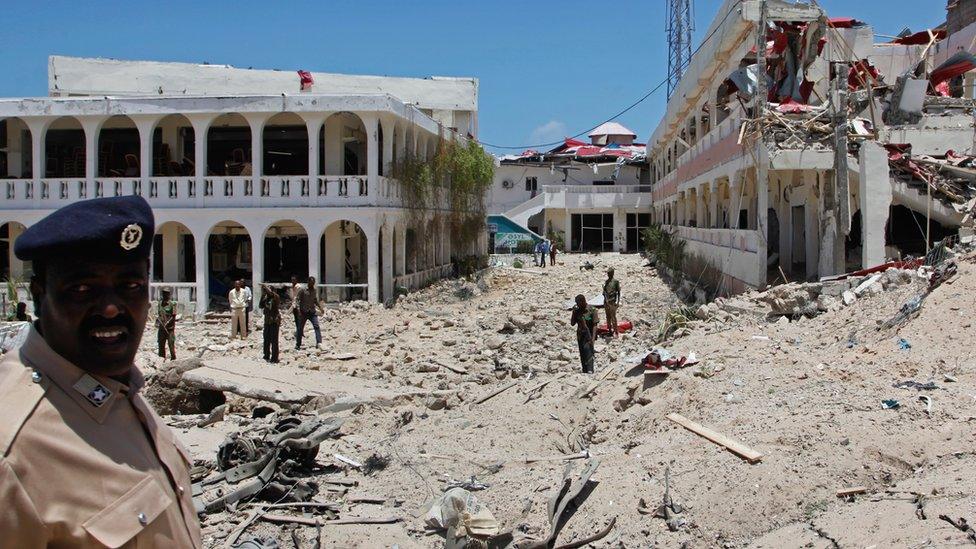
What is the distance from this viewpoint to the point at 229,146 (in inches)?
1089

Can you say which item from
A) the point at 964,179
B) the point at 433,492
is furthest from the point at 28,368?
the point at 964,179

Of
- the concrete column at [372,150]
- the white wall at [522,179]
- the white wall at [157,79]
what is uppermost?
the white wall at [157,79]

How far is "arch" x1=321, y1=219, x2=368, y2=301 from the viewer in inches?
948

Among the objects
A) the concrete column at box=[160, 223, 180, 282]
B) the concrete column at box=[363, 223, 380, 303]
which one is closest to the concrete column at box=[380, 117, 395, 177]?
the concrete column at box=[363, 223, 380, 303]

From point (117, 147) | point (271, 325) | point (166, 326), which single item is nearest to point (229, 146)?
point (117, 147)

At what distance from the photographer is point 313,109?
22.7 metres

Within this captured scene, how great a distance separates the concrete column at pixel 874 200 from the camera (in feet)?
49.8

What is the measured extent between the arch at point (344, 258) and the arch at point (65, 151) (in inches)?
338

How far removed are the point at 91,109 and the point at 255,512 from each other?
19.6 metres

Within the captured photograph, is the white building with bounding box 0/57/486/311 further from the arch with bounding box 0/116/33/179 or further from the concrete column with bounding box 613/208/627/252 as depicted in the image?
the concrete column with bounding box 613/208/627/252

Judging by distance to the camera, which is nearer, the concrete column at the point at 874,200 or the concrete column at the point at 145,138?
the concrete column at the point at 874,200

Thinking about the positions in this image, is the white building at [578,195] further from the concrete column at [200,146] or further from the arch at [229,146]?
the concrete column at [200,146]

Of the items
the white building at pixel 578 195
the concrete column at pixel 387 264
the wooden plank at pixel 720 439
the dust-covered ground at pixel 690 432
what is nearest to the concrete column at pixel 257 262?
the concrete column at pixel 387 264

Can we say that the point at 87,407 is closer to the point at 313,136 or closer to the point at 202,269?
the point at 313,136
